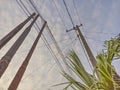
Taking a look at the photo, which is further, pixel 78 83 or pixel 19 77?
pixel 19 77

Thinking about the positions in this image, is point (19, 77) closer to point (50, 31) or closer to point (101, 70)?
point (101, 70)

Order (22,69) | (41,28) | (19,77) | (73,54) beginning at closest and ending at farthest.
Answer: (73,54) < (19,77) < (22,69) < (41,28)

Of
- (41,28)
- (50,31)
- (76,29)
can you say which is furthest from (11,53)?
(76,29)

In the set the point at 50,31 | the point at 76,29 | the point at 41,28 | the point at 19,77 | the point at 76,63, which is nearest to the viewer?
the point at 76,63

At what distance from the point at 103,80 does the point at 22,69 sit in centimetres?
238

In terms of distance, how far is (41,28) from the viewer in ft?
27.1

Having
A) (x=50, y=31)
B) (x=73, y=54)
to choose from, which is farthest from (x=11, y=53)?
(x=50, y=31)

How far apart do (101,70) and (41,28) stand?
5.87 m

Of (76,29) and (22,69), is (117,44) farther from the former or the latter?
(76,29)

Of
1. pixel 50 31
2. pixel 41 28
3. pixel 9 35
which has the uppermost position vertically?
pixel 9 35

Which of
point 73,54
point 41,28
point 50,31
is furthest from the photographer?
point 50,31

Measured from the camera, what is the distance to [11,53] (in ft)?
14.3

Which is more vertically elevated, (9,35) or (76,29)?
(9,35)

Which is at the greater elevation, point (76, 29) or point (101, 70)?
point (101, 70)
